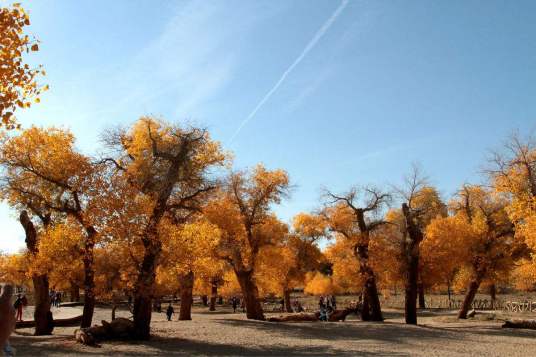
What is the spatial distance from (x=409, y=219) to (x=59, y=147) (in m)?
19.9

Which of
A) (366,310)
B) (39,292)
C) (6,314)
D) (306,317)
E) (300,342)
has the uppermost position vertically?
(6,314)

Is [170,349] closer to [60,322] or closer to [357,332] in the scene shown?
[357,332]

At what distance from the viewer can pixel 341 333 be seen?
24.5 metres

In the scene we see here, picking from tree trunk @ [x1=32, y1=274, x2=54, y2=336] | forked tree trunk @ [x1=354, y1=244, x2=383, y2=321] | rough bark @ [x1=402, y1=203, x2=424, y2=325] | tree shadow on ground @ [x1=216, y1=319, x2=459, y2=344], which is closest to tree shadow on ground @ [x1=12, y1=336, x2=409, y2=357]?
tree trunk @ [x1=32, y1=274, x2=54, y2=336]

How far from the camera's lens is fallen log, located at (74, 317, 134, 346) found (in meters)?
19.1

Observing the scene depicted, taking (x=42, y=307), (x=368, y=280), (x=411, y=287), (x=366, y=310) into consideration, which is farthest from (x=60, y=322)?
(x=411, y=287)

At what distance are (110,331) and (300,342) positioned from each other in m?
8.11

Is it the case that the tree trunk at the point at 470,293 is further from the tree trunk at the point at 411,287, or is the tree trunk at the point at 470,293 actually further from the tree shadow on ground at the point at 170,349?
the tree shadow on ground at the point at 170,349

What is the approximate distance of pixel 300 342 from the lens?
20422 mm

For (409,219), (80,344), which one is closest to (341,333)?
(409,219)

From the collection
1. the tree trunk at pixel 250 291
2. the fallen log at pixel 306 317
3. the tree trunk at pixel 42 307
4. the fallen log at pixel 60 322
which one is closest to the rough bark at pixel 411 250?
the fallen log at pixel 306 317

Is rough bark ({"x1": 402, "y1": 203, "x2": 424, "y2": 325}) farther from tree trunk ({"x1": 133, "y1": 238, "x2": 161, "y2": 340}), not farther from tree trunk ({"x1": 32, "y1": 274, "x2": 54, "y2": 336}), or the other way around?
tree trunk ({"x1": 32, "y1": 274, "x2": 54, "y2": 336})

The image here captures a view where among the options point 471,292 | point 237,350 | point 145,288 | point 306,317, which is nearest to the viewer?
point 237,350

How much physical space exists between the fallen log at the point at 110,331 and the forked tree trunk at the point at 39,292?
14.9 feet
